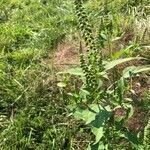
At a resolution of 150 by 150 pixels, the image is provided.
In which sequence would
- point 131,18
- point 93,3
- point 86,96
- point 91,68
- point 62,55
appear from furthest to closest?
point 93,3 → point 131,18 → point 62,55 → point 86,96 → point 91,68

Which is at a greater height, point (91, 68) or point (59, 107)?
point (91, 68)

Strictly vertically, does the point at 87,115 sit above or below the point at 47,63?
above

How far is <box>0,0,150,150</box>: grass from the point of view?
3766 millimetres

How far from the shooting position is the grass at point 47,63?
377cm

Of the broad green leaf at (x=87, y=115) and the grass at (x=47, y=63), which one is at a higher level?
the broad green leaf at (x=87, y=115)

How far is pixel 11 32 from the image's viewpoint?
16.9 ft

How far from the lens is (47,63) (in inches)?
181

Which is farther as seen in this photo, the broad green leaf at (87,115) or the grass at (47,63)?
the grass at (47,63)

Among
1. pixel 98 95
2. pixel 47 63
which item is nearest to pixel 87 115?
pixel 98 95

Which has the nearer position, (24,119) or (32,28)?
(24,119)

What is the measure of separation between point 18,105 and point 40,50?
885 mm

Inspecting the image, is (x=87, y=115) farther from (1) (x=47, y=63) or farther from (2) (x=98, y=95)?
(1) (x=47, y=63)

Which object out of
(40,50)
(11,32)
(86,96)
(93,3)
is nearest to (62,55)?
(40,50)

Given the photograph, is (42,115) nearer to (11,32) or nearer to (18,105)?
(18,105)
